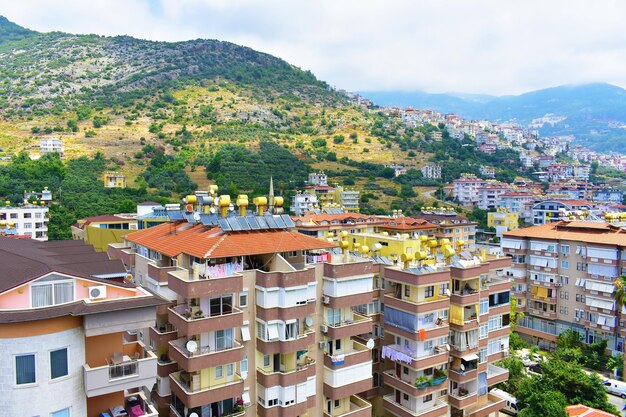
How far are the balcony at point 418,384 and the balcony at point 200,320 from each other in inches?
485

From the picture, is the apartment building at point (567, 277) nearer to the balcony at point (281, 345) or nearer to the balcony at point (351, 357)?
the balcony at point (351, 357)

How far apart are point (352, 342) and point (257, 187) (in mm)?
91585

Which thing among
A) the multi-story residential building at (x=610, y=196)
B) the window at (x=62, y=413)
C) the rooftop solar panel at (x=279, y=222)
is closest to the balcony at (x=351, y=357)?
the rooftop solar panel at (x=279, y=222)

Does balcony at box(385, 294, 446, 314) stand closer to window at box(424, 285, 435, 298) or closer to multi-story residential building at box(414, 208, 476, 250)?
window at box(424, 285, 435, 298)

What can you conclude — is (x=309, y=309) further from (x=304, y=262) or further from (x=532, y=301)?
(x=532, y=301)

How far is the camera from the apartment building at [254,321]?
1998 cm

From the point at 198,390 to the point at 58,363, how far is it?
7.30m

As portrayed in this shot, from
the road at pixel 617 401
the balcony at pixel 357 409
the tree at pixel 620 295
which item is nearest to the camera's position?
the balcony at pixel 357 409

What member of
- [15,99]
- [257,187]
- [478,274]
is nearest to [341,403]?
[478,274]

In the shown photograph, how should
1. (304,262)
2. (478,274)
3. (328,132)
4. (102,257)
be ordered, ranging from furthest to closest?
(328,132) < (478,274) < (304,262) < (102,257)

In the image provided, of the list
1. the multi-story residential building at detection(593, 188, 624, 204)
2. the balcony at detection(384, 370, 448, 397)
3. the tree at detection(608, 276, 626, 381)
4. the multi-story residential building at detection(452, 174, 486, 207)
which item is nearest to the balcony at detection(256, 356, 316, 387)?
the balcony at detection(384, 370, 448, 397)

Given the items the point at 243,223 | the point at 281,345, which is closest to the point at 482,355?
the point at 281,345

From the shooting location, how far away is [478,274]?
1122 inches

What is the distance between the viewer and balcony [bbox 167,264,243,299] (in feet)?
62.9
